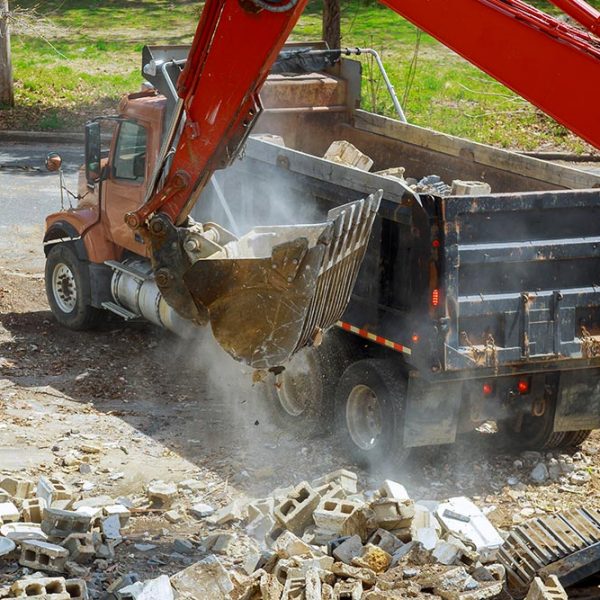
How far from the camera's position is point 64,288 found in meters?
12.3

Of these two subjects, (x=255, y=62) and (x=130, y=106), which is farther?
(x=130, y=106)

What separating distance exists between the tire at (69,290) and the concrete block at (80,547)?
4.86m

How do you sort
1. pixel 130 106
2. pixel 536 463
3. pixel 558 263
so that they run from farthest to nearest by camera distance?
1. pixel 130 106
2. pixel 536 463
3. pixel 558 263

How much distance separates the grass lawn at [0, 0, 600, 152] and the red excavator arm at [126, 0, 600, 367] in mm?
11062

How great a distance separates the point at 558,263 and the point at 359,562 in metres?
2.80

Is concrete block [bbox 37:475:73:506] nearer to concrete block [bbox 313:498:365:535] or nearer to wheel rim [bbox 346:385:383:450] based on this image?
concrete block [bbox 313:498:365:535]

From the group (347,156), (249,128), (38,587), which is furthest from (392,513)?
(347,156)

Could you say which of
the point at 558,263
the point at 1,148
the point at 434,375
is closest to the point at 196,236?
the point at 434,375

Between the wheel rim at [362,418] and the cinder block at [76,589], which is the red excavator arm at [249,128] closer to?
the wheel rim at [362,418]

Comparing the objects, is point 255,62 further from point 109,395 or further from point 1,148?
point 1,148

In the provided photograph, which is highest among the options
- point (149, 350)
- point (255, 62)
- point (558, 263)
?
point (255, 62)

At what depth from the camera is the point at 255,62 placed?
758 cm

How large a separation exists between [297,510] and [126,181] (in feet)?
15.7

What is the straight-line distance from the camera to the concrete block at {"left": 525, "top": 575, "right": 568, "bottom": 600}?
6.60 m
